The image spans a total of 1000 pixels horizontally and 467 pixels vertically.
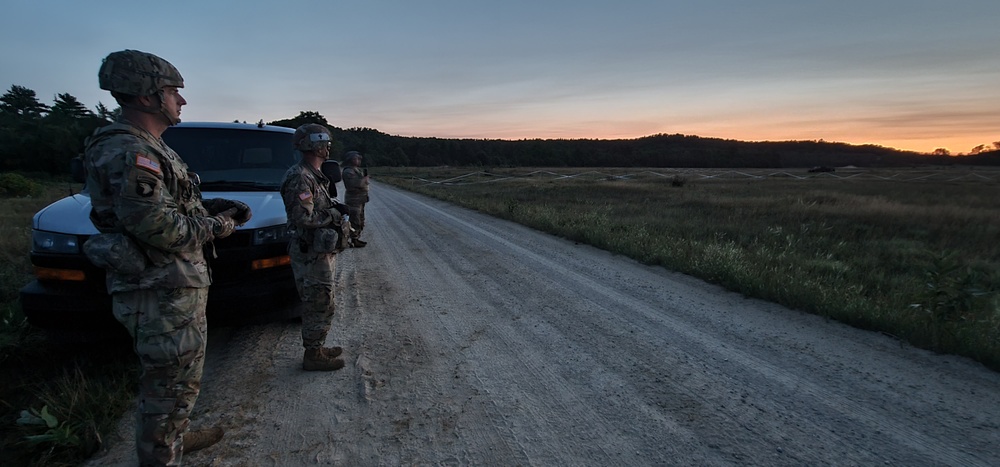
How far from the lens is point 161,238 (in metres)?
2.16

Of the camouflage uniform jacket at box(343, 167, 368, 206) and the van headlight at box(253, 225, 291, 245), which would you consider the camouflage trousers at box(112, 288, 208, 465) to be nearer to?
the van headlight at box(253, 225, 291, 245)

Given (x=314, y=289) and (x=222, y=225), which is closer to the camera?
(x=222, y=225)

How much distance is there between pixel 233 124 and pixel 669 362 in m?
5.52

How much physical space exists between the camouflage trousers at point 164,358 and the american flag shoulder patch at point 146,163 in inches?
23.0

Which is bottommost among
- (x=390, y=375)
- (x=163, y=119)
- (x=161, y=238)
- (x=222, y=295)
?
(x=390, y=375)

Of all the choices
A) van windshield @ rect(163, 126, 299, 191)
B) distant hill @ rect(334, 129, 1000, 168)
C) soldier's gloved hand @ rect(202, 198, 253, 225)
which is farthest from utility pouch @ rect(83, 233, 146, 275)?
distant hill @ rect(334, 129, 1000, 168)

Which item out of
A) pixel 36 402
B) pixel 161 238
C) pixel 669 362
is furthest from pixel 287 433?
pixel 669 362

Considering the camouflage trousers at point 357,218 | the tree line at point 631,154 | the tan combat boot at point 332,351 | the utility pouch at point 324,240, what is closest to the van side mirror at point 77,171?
the utility pouch at point 324,240

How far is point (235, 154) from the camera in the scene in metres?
5.59

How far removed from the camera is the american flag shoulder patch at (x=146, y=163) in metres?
2.10

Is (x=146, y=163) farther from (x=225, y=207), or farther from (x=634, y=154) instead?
(x=634, y=154)

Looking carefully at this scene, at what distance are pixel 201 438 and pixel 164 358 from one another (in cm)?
72

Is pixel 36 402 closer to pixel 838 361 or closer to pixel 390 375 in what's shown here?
pixel 390 375

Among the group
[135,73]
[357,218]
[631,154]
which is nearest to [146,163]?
[135,73]
